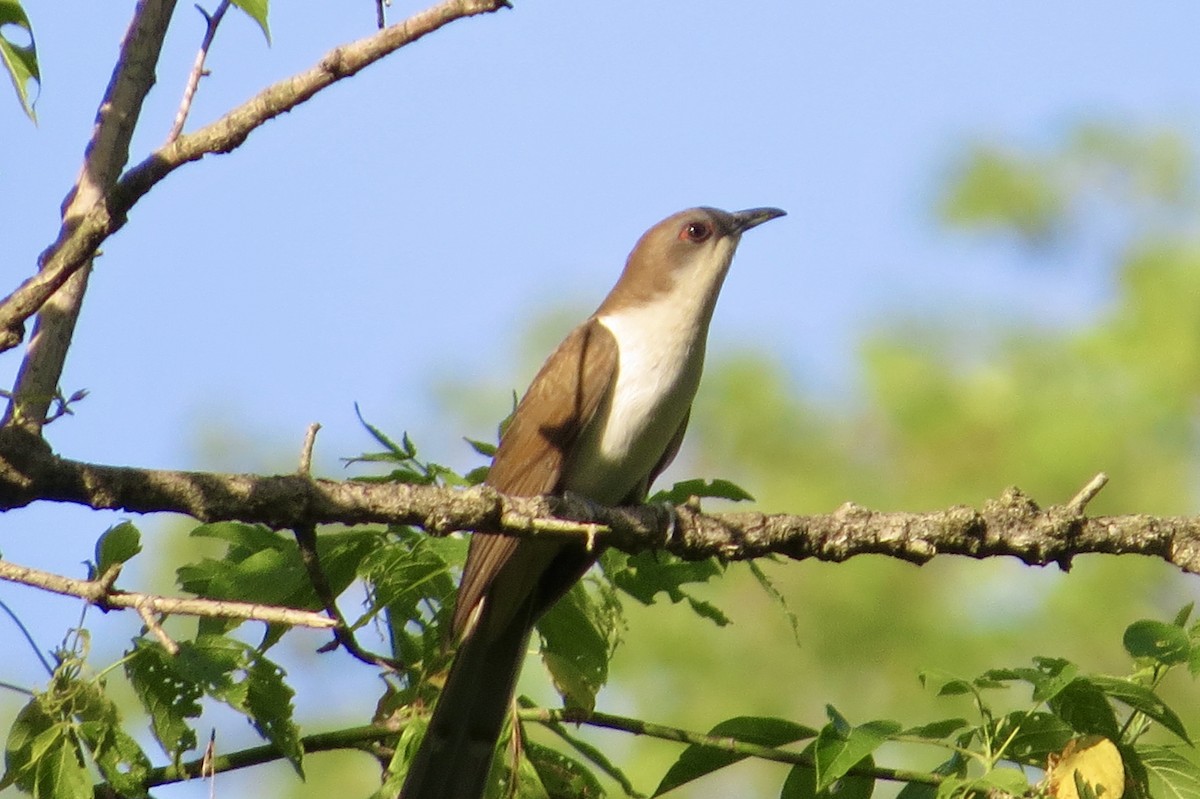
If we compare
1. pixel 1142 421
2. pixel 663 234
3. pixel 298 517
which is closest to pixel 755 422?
pixel 1142 421

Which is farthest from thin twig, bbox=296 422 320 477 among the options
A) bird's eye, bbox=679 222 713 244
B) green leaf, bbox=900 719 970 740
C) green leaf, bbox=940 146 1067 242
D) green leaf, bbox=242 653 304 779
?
green leaf, bbox=940 146 1067 242

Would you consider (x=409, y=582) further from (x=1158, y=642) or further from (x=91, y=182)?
(x=1158, y=642)

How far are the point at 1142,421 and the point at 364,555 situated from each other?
9.66 meters

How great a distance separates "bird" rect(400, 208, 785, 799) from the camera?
11.7ft

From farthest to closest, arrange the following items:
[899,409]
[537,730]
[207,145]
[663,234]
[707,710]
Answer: [899,409] < [707,710] < [537,730] < [663,234] < [207,145]

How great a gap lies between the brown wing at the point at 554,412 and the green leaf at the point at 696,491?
0.68 metres

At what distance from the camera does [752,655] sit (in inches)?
456

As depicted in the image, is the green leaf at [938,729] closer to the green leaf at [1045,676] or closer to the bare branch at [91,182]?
the green leaf at [1045,676]

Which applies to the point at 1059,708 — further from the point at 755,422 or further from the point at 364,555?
the point at 755,422

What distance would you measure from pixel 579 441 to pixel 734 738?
1813mm

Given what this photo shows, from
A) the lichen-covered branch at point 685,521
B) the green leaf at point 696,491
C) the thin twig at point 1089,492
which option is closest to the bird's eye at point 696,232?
the green leaf at point 696,491

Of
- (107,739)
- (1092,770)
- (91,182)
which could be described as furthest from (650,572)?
(91,182)

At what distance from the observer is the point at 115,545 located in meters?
2.55

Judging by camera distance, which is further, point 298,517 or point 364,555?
point 364,555
